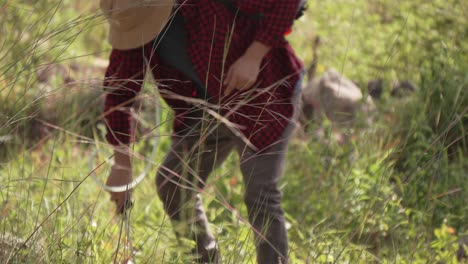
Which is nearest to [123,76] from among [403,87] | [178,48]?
[178,48]

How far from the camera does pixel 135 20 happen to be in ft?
7.08

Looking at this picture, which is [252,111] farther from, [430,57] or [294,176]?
[430,57]

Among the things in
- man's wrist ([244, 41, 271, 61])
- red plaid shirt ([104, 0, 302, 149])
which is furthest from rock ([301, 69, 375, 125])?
man's wrist ([244, 41, 271, 61])

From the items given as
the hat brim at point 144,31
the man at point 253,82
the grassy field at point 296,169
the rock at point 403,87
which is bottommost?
the rock at point 403,87

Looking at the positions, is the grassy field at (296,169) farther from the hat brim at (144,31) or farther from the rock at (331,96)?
the rock at (331,96)

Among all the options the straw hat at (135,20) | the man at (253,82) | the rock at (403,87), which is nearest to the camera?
the straw hat at (135,20)

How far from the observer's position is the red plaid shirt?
2.20m

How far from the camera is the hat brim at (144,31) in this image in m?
2.10

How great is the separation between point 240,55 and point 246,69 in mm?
147

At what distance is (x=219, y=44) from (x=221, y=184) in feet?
3.56

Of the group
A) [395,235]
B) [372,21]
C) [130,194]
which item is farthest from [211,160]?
[372,21]

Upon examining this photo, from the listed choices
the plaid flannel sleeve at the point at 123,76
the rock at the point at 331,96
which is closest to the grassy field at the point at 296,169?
the plaid flannel sleeve at the point at 123,76

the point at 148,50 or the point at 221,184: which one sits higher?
the point at 148,50

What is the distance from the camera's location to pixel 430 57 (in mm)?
4039
